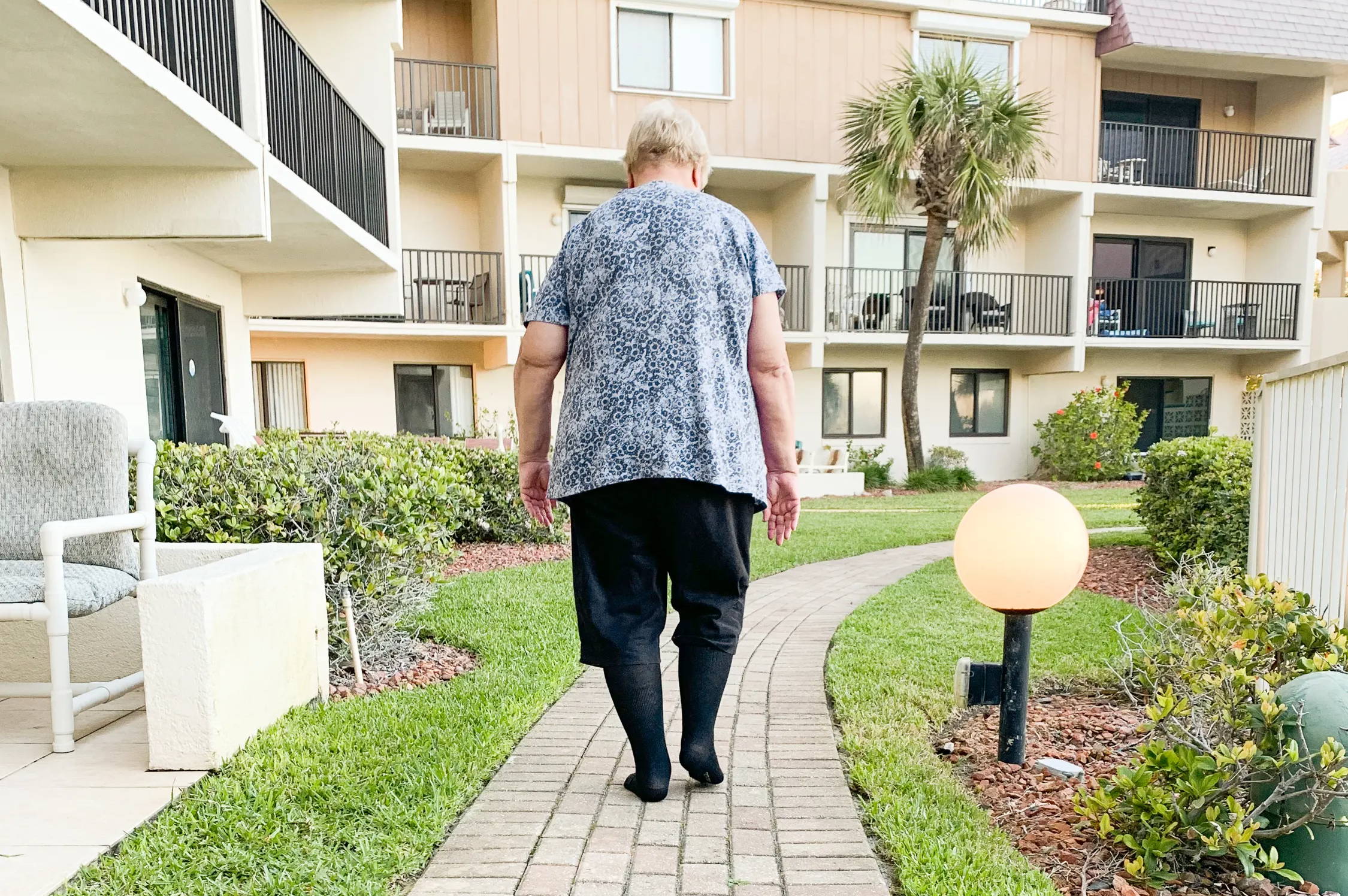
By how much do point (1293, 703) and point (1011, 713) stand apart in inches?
28.0

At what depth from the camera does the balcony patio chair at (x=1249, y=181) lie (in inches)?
611

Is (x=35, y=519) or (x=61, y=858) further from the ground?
(x=35, y=519)

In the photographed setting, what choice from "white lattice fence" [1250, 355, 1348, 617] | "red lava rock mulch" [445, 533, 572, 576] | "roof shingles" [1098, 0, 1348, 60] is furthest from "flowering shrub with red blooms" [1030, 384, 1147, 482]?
"white lattice fence" [1250, 355, 1348, 617]

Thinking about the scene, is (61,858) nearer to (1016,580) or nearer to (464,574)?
(1016,580)

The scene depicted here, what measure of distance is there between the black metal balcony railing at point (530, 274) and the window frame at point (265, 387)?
359 cm

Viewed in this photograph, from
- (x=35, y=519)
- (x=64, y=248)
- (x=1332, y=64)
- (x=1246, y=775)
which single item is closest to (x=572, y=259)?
(x=1246, y=775)

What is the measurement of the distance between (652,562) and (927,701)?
1.46 metres

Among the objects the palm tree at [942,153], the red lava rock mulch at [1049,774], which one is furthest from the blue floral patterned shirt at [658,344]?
the palm tree at [942,153]

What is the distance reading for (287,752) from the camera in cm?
240

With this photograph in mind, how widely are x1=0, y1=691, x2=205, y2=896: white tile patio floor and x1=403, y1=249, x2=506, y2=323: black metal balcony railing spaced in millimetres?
9995

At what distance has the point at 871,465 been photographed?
46.5 ft

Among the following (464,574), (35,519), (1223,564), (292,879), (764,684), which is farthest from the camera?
(464,574)

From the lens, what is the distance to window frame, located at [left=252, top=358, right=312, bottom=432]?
491 inches

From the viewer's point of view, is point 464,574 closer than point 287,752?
No
